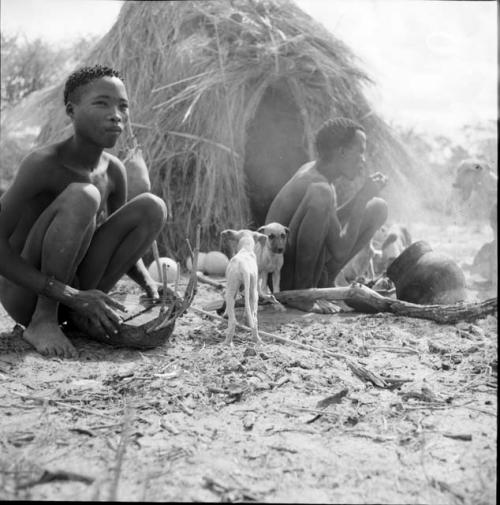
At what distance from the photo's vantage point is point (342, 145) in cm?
396

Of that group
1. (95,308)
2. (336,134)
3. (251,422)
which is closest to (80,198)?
(95,308)

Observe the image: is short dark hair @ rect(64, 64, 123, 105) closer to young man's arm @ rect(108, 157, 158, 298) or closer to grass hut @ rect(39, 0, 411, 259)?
young man's arm @ rect(108, 157, 158, 298)

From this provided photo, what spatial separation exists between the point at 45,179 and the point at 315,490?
6.25 feet

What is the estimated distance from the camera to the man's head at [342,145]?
12.9 feet

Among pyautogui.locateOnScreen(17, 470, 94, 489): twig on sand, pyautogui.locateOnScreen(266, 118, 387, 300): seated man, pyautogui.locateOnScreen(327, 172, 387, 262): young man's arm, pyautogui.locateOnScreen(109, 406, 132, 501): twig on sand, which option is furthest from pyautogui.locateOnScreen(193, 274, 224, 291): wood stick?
pyautogui.locateOnScreen(17, 470, 94, 489): twig on sand

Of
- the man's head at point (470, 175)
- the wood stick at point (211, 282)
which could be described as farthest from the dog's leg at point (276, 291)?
the man's head at point (470, 175)

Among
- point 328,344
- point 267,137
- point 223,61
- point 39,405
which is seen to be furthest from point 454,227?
point 39,405

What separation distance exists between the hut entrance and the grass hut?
11 mm

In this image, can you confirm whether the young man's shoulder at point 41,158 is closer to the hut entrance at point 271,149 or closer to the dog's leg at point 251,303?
the dog's leg at point 251,303

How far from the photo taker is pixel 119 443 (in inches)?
71.0

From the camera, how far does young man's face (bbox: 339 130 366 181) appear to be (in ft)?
13.0

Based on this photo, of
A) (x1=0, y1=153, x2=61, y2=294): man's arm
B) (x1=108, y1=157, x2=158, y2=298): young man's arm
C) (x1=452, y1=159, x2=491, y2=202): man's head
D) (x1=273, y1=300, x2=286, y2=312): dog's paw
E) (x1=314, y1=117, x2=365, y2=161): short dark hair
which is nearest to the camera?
(x1=0, y1=153, x2=61, y2=294): man's arm

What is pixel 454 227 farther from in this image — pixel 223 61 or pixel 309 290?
pixel 309 290

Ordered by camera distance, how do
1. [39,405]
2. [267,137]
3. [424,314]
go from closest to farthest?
[39,405] → [424,314] → [267,137]
